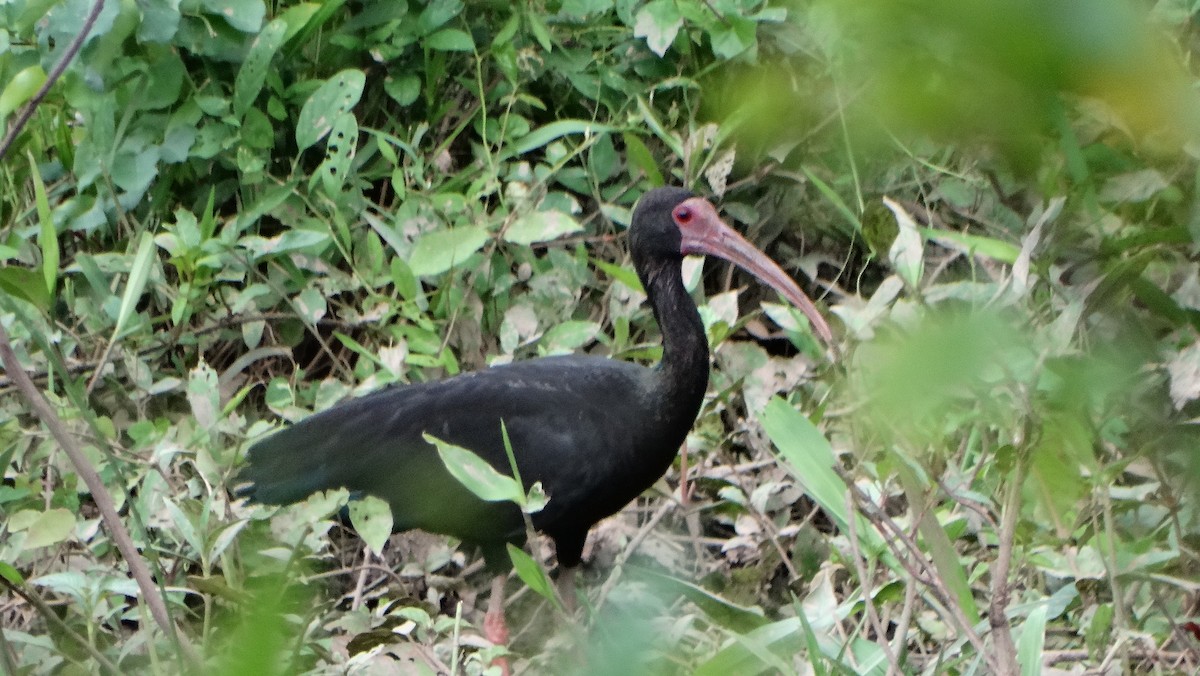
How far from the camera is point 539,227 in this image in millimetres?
4102

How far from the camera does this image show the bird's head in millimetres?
3711

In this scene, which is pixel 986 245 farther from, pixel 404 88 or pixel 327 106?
pixel 404 88

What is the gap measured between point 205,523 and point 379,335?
1.32 meters

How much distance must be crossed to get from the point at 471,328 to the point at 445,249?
1.29 feet

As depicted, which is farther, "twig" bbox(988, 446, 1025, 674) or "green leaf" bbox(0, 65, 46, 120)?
"twig" bbox(988, 446, 1025, 674)

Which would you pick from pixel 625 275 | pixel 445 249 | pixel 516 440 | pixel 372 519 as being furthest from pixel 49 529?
pixel 625 275

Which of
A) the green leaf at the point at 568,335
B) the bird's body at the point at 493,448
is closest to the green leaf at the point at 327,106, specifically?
the green leaf at the point at 568,335

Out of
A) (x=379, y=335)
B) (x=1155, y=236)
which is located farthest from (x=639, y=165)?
(x=1155, y=236)

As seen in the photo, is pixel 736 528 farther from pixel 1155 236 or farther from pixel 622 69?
pixel 1155 236

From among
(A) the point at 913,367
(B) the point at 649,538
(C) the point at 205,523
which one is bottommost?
(B) the point at 649,538

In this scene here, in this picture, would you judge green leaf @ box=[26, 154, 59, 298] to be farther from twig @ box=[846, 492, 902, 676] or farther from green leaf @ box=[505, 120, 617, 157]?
green leaf @ box=[505, 120, 617, 157]

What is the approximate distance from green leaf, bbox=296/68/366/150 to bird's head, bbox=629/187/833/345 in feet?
3.43

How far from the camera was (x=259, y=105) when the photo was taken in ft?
14.7

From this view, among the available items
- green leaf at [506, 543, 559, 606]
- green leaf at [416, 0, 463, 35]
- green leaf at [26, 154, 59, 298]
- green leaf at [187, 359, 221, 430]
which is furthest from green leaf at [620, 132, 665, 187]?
green leaf at [506, 543, 559, 606]
